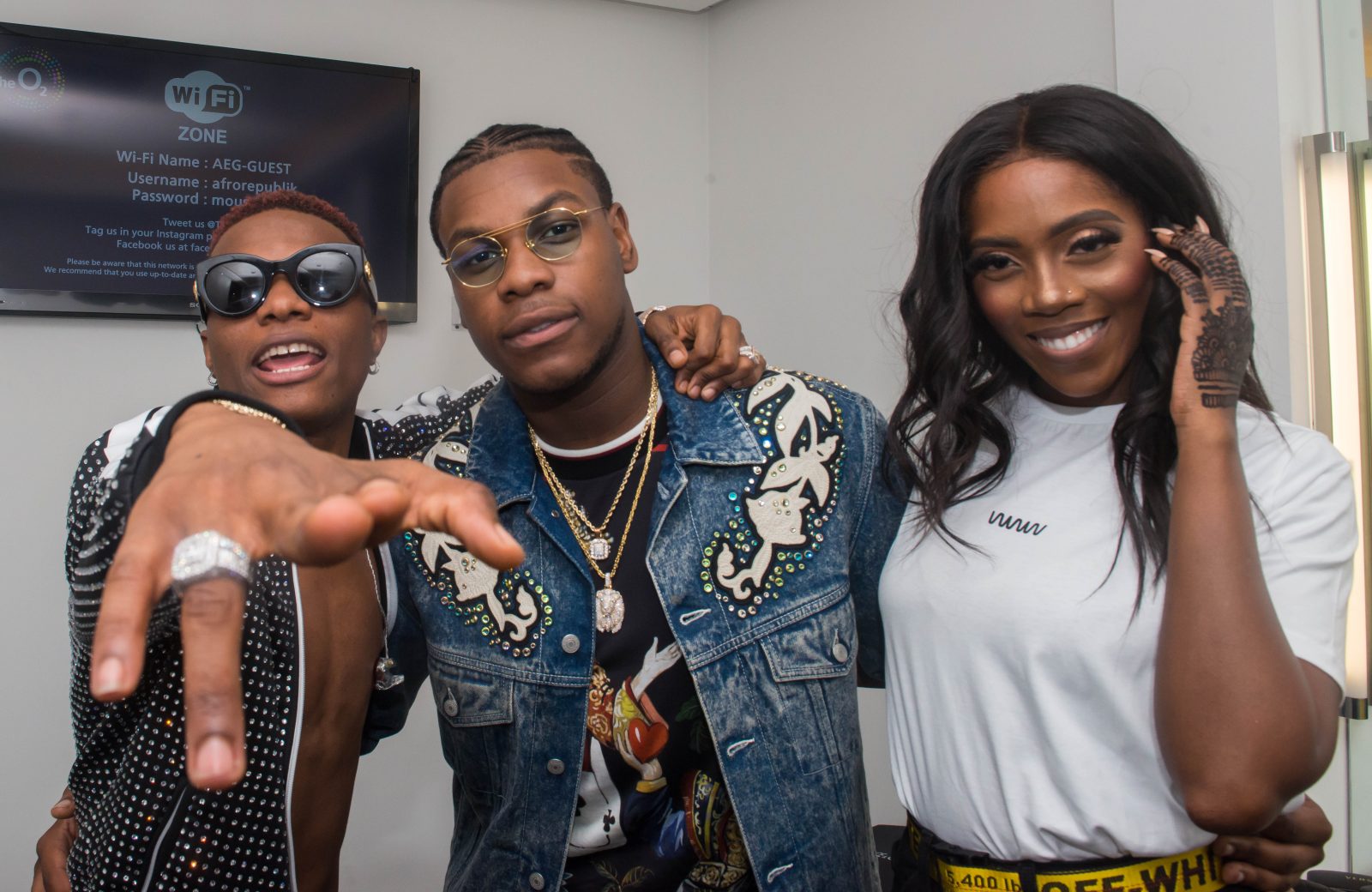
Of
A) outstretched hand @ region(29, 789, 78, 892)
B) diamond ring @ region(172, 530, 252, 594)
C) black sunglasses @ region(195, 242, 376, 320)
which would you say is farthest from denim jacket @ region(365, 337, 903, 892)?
diamond ring @ region(172, 530, 252, 594)

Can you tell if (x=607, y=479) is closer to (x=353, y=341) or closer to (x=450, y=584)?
(x=450, y=584)

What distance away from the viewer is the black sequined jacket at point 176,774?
1454 millimetres

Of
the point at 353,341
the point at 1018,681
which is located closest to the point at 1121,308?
the point at 1018,681

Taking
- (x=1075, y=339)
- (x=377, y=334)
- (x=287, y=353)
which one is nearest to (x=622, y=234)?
(x=377, y=334)

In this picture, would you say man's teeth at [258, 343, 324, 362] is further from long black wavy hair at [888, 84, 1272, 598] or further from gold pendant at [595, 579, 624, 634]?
long black wavy hair at [888, 84, 1272, 598]

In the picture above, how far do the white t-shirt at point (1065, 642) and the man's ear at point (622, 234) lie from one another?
877 millimetres

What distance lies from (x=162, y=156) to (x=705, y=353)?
254 centimetres

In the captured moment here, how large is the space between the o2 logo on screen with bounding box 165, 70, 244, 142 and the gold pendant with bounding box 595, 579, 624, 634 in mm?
2662

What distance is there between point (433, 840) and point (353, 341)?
2709 mm

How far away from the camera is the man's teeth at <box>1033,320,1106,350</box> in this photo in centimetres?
158

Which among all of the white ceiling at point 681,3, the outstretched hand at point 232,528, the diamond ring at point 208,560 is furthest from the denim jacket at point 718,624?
the white ceiling at point 681,3

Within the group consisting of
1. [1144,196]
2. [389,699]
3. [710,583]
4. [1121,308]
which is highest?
[1144,196]

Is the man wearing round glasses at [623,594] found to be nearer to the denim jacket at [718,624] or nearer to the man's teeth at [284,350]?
the denim jacket at [718,624]

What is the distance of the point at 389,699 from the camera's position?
1970 mm
